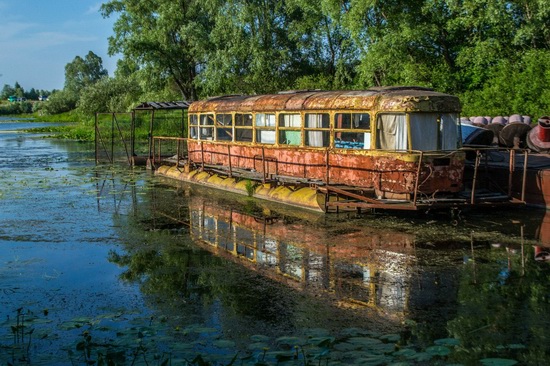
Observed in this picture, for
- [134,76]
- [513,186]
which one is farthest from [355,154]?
[134,76]

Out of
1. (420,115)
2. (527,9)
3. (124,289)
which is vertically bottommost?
(124,289)

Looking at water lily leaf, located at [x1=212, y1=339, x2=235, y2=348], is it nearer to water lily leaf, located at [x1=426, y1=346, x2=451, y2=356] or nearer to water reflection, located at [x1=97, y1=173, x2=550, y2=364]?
water reflection, located at [x1=97, y1=173, x2=550, y2=364]

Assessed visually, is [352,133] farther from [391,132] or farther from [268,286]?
[268,286]

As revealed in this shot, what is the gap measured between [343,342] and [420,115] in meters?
8.89

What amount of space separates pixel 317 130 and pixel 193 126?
8185mm

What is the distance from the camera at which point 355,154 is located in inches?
639

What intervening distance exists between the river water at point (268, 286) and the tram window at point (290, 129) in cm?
232

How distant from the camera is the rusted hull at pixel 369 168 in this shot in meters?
14.9

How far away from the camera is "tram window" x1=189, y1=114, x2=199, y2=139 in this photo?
958 inches

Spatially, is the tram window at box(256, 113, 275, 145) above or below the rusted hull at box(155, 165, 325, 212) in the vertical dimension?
above

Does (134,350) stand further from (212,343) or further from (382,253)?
(382,253)

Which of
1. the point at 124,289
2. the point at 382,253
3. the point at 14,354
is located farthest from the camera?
the point at 382,253

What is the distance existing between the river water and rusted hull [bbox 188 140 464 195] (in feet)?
2.85

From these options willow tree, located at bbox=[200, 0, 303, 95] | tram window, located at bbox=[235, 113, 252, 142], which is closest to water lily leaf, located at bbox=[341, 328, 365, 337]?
tram window, located at bbox=[235, 113, 252, 142]
